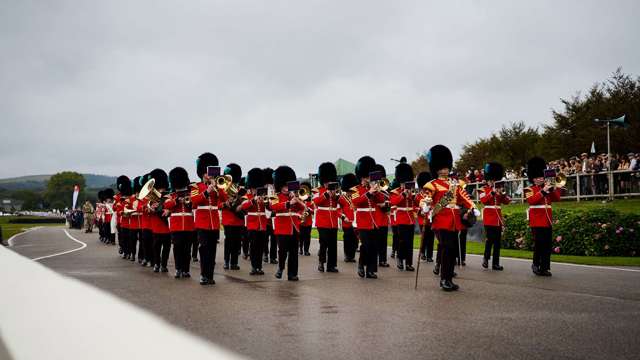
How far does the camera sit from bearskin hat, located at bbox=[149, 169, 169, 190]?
1559 cm

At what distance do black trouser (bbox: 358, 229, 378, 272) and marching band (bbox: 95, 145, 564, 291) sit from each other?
0.02 metres

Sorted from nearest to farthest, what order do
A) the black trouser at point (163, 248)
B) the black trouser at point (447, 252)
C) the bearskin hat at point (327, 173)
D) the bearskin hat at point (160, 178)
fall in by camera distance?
the black trouser at point (447, 252) < the black trouser at point (163, 248) < the bearskin hat at point (327, 173) < the bearskin hat at point (160, 178)

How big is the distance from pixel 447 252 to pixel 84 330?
7.77 m

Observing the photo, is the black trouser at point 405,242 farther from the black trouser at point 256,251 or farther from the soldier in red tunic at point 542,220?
the black trouser at point 256,251

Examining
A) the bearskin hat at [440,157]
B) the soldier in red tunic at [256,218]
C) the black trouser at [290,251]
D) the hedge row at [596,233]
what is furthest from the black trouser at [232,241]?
the hedge row at [596,233]

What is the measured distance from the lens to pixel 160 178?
51.6ft

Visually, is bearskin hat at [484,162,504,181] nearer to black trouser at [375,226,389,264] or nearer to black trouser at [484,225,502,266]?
black trouser at [484,225,502,266]

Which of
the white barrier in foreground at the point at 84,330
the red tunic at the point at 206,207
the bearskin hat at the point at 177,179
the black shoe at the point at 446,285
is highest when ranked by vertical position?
the bearskin hat at the point at 177,179

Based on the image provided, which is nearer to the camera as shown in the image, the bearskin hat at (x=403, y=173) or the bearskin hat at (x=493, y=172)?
the bearskin hat at (x=493, y=172)

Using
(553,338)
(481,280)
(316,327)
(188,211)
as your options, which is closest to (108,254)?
(188,211)

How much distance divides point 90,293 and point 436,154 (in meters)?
8.10

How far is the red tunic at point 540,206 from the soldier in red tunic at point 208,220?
20.5 feet

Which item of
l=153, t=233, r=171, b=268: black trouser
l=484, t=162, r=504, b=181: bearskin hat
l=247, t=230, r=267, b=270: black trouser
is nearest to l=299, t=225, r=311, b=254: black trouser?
l=247, t=230, r=267, b=270: black trouser

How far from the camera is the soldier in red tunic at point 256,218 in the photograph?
13.9 meters
